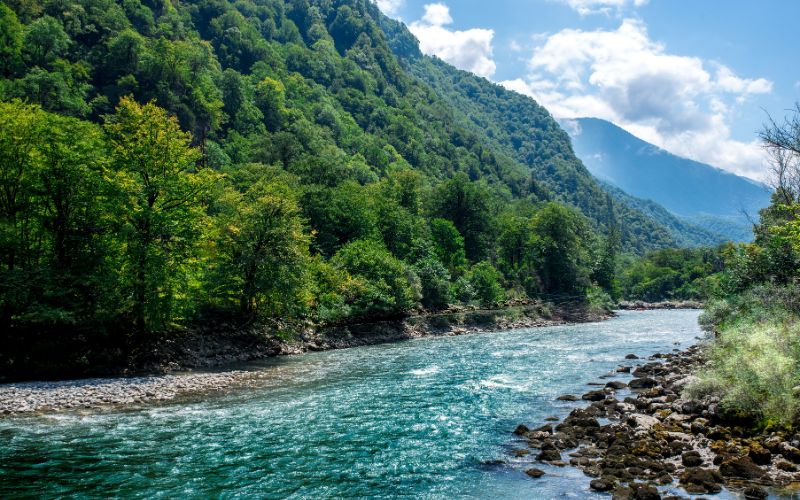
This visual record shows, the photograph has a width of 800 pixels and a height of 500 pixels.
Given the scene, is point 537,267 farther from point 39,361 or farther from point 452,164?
point 452,164

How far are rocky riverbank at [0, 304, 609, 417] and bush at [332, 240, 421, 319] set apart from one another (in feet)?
5.47

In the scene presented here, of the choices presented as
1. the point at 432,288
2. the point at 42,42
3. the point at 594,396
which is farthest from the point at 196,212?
the point at 42,42

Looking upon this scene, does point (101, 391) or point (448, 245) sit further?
point (448, 245)

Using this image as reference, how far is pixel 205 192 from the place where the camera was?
33.4 metres

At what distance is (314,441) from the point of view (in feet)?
59.0

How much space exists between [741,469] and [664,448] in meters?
2.43

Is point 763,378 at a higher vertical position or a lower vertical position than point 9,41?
lower

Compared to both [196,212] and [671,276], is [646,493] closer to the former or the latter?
[196,212]

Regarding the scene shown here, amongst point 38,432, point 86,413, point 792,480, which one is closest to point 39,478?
point 38,432

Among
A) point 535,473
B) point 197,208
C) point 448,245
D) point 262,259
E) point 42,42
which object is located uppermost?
point 42,42

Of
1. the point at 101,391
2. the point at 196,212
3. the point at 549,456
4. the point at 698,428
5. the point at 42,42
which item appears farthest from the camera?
the point at 42,42

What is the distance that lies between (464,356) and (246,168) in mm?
49023

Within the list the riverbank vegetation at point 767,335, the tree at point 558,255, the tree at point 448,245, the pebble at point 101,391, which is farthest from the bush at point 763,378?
the tree at point 558,255

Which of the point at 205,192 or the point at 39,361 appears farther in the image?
the point at 205,192
